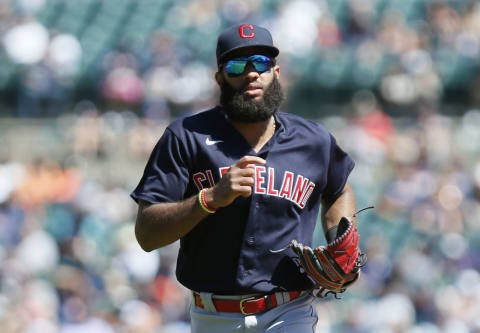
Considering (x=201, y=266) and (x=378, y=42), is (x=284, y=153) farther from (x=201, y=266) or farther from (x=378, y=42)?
(x=378, y=42)

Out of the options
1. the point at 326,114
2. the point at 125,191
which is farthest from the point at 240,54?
the point at 326,114

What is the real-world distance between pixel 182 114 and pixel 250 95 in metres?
8.10

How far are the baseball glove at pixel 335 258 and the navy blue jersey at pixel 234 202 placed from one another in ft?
0.34

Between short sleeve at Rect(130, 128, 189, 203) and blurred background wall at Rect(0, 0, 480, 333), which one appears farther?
blurred background wall at Rect(0, 0, 480, 333)

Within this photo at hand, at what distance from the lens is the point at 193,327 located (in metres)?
4.24

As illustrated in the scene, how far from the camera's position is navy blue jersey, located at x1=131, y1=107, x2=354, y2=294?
4016 millimetres

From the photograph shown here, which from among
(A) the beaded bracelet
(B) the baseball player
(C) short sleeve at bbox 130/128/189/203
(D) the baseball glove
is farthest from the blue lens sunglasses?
(D) the baseball glove

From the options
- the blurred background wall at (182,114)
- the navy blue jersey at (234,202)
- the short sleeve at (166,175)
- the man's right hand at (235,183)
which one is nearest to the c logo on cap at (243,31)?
the navy blue jersey at (234,202)

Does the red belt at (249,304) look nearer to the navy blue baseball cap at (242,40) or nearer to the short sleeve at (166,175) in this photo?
the short sleeve at (166,175)

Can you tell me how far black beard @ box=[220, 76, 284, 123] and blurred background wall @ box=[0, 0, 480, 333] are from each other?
4.65 m

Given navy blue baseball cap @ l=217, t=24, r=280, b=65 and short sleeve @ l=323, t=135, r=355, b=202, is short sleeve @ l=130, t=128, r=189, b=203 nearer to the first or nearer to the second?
navy blue baseball cap @ l=217, t=24, r=280, b=65

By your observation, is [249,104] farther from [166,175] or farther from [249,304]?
[249,304]

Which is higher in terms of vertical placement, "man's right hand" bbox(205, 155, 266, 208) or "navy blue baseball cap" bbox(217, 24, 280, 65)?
"navy blue baseball cap" bbox(217, 24, 280, 65)

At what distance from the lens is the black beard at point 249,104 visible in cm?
408
